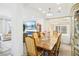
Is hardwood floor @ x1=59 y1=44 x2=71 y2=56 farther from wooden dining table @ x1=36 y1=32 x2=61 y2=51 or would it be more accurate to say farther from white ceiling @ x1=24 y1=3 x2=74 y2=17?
white ceiling @ x1=24 y1=3 x2=74 y2=17

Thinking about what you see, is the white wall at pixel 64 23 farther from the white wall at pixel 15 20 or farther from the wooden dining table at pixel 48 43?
the white wall at pixel 15 20

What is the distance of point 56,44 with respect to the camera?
7.06ft

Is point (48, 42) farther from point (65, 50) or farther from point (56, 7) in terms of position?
point (56, 7)

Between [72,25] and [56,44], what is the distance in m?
0.38

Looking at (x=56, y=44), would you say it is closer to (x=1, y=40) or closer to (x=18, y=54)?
(x=18, y=54)

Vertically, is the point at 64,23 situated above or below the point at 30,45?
above

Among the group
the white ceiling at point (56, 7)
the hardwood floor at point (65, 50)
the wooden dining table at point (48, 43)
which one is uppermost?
the white ceiling at point (56, 7)

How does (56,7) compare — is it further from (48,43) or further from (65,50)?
(65,50)

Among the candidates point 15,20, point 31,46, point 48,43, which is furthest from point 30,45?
point 15,20

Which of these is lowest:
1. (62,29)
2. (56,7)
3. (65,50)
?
(65,50)

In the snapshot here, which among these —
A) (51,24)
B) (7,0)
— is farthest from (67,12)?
(7,0)

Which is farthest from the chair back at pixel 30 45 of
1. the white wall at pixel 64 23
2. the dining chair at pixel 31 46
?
the white wall at pixel 64 23

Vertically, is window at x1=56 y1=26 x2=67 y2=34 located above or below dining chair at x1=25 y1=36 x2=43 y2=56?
above

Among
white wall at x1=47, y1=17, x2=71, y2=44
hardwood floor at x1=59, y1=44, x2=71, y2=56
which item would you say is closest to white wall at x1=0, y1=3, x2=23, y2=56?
white wall at x1=47, y1=17, x2=71, y2=44
